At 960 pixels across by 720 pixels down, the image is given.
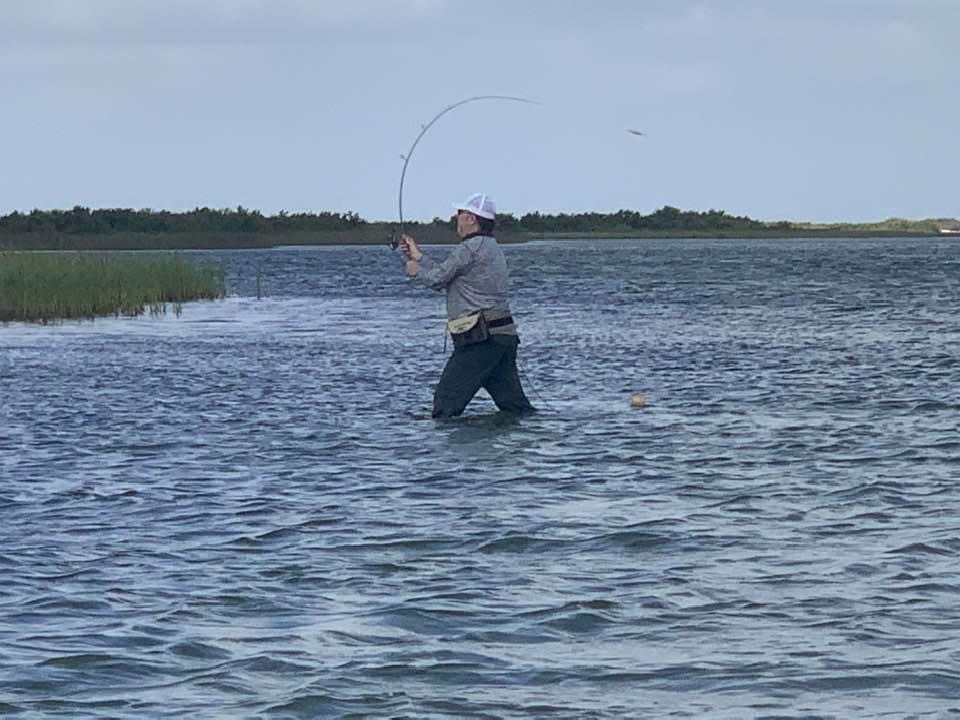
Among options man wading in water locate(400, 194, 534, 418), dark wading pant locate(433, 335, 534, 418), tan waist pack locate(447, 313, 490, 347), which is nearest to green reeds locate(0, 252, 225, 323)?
dark wading pant locate(433, 335, 534, 418)

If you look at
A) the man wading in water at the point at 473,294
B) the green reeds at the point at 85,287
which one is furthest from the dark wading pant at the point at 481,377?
the green reeds at the point at 85,287

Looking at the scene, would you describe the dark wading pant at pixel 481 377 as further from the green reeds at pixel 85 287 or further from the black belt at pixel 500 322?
the green reeds at pixel 85 287

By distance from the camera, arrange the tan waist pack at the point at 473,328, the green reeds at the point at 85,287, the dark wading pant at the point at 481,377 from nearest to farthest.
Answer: the tan waist pack at the point at 473,328 < the dark wading pant at the point at 481,377 < the green reeds at the point at 85,287

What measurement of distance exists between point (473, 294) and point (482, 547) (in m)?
5.41

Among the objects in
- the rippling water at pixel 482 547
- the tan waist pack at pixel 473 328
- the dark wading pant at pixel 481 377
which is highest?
A: the tan waist pack at pixel 473 328

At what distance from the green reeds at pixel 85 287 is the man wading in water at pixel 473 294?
788 inches

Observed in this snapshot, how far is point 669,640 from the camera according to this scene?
8094 millimetres

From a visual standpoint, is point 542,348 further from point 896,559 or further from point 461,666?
point 461,666

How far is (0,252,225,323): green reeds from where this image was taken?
34875 millimetres

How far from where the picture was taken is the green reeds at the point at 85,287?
114ft

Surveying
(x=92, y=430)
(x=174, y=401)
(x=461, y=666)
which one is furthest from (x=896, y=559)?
(x=174, y=401)

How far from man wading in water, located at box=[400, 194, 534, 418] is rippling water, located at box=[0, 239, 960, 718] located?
19.2 inches

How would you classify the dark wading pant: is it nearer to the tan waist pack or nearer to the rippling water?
the tan waist pack

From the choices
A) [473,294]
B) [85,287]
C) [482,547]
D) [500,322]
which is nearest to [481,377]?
[500,322]
